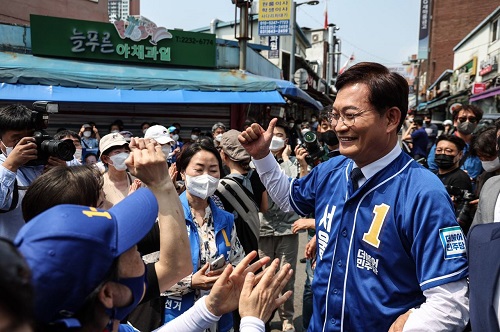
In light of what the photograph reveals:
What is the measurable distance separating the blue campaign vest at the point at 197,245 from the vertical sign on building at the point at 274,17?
11045 millimetres

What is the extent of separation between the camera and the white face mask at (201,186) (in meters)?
2.66

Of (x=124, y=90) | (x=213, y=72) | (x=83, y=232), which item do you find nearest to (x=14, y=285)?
(x=83, y=232)

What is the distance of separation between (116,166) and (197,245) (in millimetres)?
1511

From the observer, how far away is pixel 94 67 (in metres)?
10.4

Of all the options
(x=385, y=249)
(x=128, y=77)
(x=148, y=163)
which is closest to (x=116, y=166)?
(x=148, y=163)

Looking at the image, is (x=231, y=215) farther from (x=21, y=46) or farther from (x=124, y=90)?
(x=21, y=46)

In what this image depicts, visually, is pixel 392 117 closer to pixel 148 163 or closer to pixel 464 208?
pixel 148 163

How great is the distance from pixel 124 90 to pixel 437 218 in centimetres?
909

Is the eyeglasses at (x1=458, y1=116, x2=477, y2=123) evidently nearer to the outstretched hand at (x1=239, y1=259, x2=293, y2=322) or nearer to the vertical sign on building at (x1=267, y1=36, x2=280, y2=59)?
A: the outstretched hand at (x1=239, y1=259, x2=293, y2=322)

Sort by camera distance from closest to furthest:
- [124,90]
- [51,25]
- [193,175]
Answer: [193,175] < [124,90] < [51,25]

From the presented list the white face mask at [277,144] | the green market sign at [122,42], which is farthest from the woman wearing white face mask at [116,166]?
the green market sign at [122,42]

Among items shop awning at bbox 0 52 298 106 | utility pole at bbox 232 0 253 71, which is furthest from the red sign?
utility pole at bbox 232 0 253 71

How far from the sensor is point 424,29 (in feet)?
150

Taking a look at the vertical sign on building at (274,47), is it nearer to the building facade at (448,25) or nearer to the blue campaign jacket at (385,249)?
the blue campaign jacket at (385,249)
